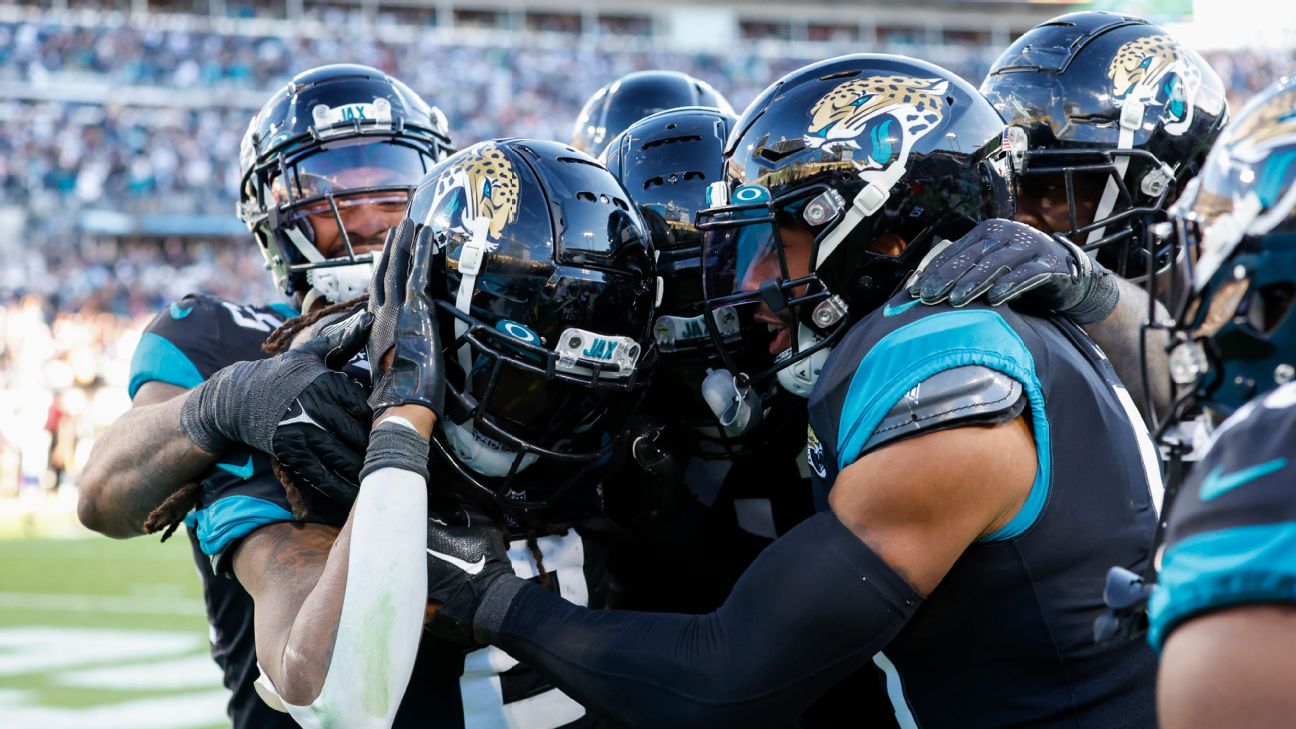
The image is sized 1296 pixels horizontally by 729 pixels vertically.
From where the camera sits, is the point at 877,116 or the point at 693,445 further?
the point at 693,445

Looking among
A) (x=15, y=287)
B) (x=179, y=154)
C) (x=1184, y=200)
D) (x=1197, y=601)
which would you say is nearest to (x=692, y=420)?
(x=1184, y=200)

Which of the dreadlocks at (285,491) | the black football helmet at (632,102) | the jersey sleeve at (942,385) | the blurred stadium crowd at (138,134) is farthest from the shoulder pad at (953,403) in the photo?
the blurred stadium crowd at (138,134)

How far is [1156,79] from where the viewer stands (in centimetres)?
326

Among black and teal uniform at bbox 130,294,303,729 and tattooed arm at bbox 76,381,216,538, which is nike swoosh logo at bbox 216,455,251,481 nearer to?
tattooed arm at bbox 76,381,216,538

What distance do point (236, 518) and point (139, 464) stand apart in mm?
332

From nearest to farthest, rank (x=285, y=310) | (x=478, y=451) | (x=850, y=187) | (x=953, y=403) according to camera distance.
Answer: (x=953, y=403) < (x=850, y=187) < (x=478, y=451) < (x=285, y=310)

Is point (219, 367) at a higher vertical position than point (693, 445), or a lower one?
higher

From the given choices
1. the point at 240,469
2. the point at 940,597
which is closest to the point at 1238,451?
the point at 940,597

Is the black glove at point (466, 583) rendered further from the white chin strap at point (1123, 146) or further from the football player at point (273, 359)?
the white chin strap at point (1123, 146)

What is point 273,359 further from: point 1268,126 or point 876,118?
point 1268,126

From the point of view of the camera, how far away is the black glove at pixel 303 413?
2.43 meters

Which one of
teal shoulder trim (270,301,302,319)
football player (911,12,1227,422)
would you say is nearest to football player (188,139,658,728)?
teal shoulder trim (270,301,302,319)

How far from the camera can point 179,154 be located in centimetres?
2617

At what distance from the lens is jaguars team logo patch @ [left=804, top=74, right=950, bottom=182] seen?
2.39 meters
